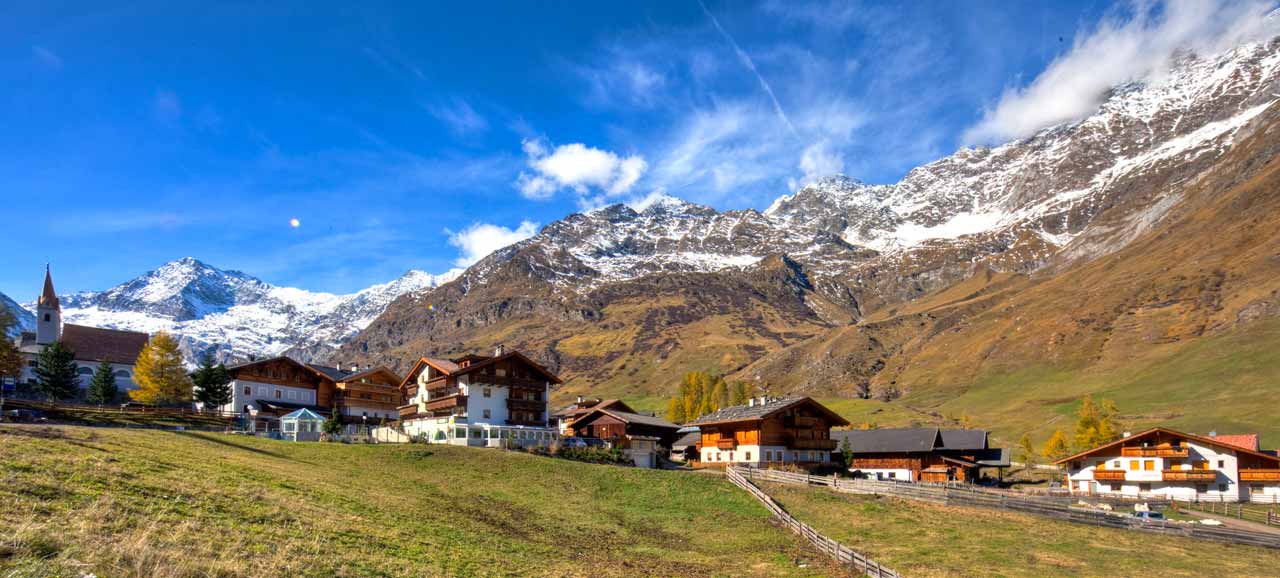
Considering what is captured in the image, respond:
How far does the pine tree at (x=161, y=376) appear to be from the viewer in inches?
3981

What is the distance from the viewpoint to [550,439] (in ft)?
267

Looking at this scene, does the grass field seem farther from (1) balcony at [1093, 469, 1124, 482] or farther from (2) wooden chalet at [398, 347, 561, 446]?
(1) balcony at [1093, 469, 1124, 482]

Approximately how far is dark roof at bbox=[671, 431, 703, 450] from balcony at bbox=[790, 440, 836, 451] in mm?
18721

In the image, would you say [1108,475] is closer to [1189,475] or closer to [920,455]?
[1189,475]

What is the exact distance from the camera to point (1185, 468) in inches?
3307

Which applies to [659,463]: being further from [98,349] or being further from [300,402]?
[98,349]

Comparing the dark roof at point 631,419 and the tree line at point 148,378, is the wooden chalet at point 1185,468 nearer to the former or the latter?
the dark roof at point 631,419

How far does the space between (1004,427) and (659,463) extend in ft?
445

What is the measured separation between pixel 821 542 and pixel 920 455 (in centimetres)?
6813

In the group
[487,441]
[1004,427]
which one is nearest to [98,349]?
[487,441]

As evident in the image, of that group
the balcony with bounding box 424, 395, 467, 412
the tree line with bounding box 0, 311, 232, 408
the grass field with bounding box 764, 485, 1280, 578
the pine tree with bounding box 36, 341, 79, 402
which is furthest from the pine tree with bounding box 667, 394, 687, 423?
the grass field with bounding box 764, 485, 1280, 578

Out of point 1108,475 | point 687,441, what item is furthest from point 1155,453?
point 687,441

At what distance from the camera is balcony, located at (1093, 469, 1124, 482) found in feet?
288

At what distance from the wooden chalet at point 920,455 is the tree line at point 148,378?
83769mm
